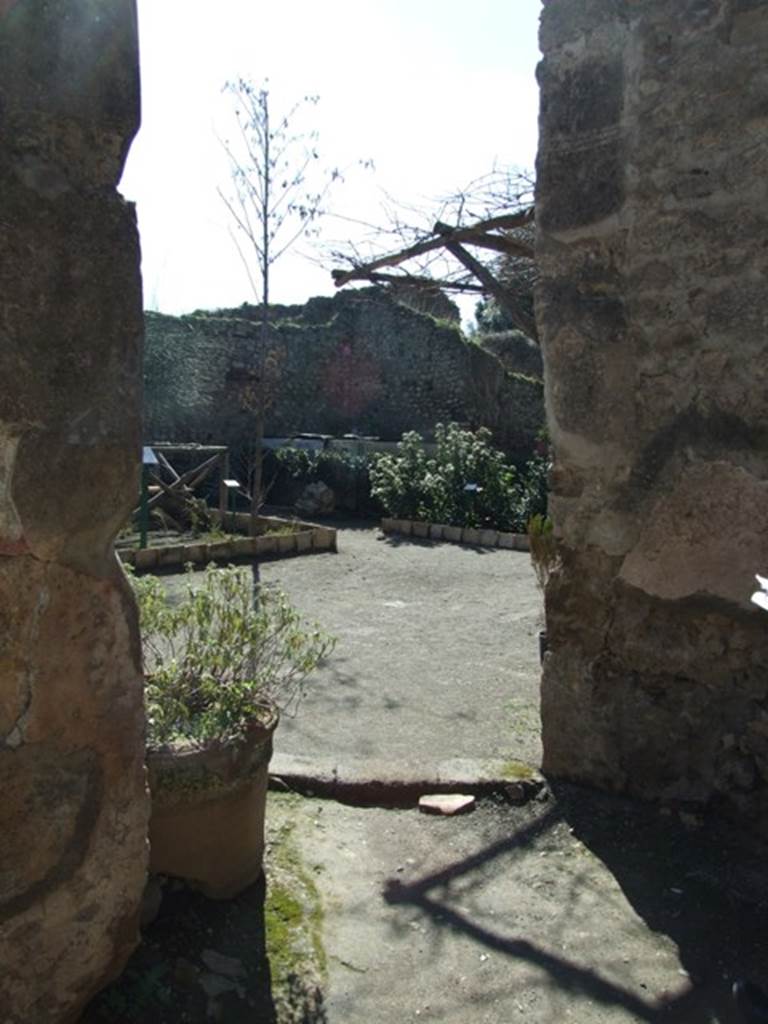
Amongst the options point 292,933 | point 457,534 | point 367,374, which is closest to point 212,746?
point 292,933

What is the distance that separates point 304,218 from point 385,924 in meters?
8.25

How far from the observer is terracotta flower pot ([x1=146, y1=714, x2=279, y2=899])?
95.9 inches

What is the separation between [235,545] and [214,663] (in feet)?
21.6

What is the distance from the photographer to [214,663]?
2736mm

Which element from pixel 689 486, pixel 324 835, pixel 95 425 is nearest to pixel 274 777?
pixel 324 835

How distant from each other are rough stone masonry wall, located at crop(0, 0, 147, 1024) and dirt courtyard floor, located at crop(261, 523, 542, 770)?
1924 mm

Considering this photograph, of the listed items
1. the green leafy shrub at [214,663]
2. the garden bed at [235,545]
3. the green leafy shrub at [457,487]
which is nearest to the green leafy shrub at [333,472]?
the green leafy shrub at [457,487]

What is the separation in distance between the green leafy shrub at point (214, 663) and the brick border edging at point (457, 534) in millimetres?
7573

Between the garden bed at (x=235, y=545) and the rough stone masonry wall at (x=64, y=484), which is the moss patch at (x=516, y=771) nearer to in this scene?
the rough stone masonry wall at (x=64, y=484)

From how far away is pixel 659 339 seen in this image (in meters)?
3.20

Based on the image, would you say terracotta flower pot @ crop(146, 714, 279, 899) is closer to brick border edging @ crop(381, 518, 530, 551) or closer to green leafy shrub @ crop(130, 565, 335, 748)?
green leafy shrub @ crop(130, 565, 335, 748)

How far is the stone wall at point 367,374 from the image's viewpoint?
1698 centimetres

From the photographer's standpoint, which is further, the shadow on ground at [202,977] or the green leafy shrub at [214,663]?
the green leafy shrub at [214,663]

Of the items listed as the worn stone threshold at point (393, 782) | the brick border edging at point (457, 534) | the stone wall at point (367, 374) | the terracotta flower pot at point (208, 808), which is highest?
the stone wall at point (367, 374)
